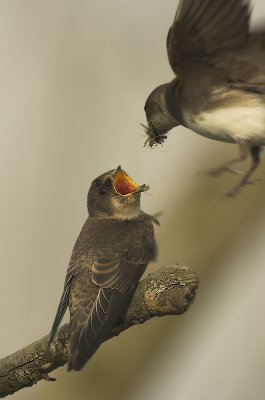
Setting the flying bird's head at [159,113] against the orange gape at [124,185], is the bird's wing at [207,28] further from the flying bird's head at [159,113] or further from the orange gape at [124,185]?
the orange gape at [124,185]

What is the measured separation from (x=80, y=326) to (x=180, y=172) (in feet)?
6.16

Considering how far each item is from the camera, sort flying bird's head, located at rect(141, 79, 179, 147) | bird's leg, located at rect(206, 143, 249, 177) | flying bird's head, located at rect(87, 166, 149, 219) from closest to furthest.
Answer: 1. bird's leg, located at rect(206, 143, 249, 177)
2. flying bird's head, located at rect(141, 79, 179, 147)
3. flying bird's head, located at rect(87, 166, 149, 219)

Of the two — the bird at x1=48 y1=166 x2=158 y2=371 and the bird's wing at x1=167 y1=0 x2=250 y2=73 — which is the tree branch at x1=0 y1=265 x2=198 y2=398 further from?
the bird's wing at x1=167 y1=0 x2=250 y2=73

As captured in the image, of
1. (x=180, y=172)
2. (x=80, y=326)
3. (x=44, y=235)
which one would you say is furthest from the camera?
(x=44, y=235)

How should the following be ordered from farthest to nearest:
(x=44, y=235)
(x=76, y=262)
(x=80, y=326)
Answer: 1. (x=44, y=235)
2. (x=76, y=262)
3. (x=80, y=326)

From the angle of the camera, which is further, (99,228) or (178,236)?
(178,236)

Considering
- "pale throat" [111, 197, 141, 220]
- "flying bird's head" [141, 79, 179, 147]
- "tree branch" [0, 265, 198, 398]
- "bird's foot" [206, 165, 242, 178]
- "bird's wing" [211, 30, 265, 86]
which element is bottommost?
"tree branch" [0, 265, 198, 398]

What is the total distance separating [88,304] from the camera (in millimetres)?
4320

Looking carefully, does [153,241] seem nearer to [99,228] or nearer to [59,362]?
[99,228]

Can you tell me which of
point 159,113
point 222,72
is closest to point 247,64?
point 222,72

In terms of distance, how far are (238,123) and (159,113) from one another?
0.73 meters

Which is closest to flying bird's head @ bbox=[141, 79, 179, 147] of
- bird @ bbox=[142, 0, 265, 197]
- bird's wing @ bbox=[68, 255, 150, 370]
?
bird @ bbox=[142, 0, 265, 197]

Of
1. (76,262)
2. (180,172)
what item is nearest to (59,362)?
(76,262)

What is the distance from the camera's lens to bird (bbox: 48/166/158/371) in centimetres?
416
